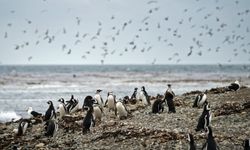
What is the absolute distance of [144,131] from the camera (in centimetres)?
1744

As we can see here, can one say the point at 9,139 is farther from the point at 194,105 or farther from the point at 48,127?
the point at 194,105

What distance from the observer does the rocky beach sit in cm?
1611

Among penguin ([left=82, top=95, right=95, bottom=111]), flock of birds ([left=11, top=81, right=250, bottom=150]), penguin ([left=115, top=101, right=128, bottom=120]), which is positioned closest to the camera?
flock of birds ([left=11, top=81, right=250, bottom=150])

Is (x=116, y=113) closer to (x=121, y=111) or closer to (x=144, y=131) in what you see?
(x=121, y=111)

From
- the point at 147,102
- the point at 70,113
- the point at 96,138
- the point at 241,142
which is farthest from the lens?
the point at 147,102

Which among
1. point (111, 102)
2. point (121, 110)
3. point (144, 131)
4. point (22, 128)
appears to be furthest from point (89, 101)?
point (144, 131)

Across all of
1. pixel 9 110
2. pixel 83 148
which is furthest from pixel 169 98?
pixel 9 110

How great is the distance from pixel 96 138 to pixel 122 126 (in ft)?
5.56

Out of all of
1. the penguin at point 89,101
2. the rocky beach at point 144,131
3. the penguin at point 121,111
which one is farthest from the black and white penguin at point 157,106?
the penguin at point 89,101

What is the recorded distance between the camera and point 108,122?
20297mm

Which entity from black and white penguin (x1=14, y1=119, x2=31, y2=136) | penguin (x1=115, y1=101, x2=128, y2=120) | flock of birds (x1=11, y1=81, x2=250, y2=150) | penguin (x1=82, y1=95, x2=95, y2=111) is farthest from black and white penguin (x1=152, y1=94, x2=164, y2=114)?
black and white penguin (x1=14, y1=119, x2=31, y2=136)

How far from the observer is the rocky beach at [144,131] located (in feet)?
52.9

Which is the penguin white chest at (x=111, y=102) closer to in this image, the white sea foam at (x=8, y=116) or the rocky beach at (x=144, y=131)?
the rocky beach at (x=144, y=131)

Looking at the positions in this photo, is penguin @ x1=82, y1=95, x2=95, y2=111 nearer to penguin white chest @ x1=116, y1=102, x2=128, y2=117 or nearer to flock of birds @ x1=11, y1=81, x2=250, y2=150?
flock of birds @ x1=11, y1=81, x2=250, y2=150
